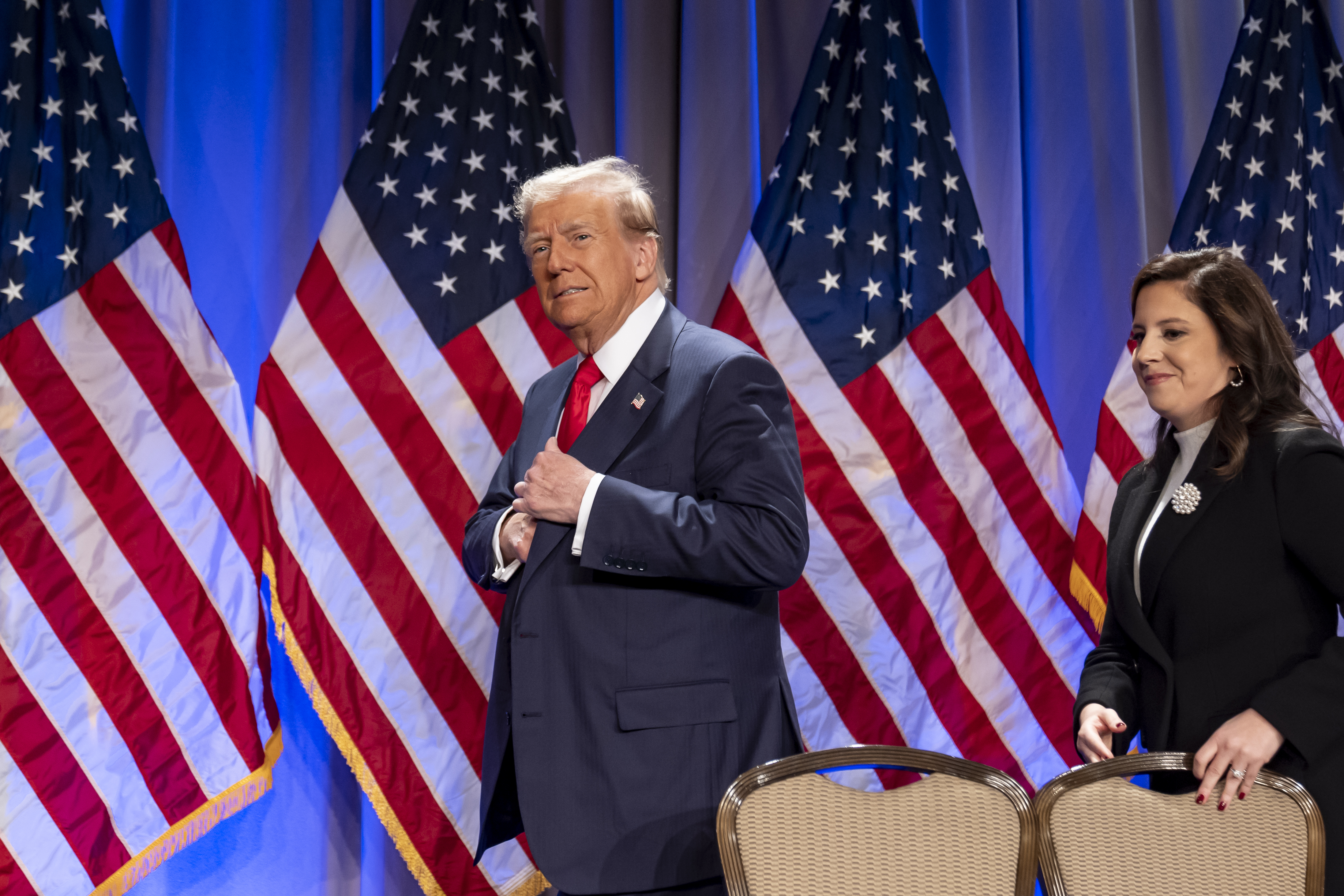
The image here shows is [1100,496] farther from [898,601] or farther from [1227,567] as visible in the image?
[1227,567]

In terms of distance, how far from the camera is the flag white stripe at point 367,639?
283cm

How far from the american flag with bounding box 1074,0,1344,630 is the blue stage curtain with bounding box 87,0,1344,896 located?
0.32m

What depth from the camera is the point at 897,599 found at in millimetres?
2994

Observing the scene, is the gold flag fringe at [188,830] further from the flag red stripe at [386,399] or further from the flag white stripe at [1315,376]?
the flag white stripe at [1315,376]

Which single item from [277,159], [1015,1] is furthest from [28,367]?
[1015,1]

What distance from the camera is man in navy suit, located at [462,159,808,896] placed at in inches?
65.9

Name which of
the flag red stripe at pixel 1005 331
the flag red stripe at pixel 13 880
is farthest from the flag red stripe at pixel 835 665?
the flag red stripe at pixel 13 880

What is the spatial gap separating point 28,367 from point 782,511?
2.14 metres

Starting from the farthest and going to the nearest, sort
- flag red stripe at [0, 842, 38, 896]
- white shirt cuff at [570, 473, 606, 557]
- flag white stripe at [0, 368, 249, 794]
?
flag white stripe at [0, 368, 249, 794] → flag red stripe at [0, 842, 38, 896] → white shirt cuff at [570, 473, 606, 557]

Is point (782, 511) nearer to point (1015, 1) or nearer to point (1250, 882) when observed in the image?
point (1250, 882)

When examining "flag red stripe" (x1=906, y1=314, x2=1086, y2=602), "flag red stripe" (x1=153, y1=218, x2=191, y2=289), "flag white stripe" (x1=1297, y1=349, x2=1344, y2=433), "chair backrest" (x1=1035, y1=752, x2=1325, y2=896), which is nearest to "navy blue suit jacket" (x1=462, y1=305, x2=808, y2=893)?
"chair backrest" (x1=1035, y1=752, x2=1325, y2=896)

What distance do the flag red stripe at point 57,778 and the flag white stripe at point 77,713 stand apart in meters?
0.02

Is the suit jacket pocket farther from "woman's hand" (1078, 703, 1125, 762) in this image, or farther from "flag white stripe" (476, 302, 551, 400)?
"flag white stripe" (476, 302, 551, 400)

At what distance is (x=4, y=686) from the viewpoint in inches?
106
